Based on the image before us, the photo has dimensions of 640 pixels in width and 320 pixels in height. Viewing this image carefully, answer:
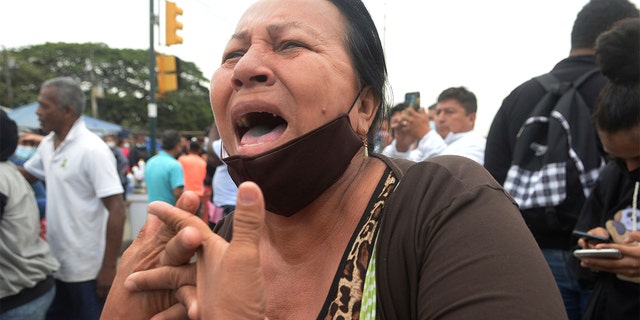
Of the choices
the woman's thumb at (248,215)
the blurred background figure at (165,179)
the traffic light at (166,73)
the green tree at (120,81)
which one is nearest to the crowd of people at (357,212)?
the woman's thumb at (248,215)

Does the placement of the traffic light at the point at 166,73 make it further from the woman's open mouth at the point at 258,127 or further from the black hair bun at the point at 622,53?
the woman's open mouth at the point at 258,127

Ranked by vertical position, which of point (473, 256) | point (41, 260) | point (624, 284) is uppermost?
point (473, 256)

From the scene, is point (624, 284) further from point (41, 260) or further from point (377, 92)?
point (41, 260)

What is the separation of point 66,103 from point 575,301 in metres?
3.85

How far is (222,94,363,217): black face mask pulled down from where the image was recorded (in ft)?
4.02

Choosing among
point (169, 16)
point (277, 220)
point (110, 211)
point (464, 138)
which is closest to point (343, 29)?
point (277, 220)

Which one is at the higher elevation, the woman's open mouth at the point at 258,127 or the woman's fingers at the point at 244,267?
the woman's open mouth at the point at 258,127

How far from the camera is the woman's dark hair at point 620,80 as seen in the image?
6.68ft

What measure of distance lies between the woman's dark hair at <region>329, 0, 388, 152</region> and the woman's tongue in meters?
0.33

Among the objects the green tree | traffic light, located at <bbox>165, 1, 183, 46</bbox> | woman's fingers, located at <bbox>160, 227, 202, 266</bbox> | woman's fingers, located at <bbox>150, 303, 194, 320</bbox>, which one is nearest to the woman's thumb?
woman's fingers, located at <bbox>160, 227, 202, 266</bbox>

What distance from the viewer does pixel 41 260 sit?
3232mm

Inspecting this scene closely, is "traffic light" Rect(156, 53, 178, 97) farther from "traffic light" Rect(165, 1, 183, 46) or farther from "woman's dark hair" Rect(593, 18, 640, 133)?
"woman's dark hair" Rect(593, 18, 640, 133)

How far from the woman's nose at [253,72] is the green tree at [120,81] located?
50.9 metres

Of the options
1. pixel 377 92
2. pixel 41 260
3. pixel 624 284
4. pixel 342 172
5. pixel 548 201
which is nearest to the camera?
pixel 342 172
